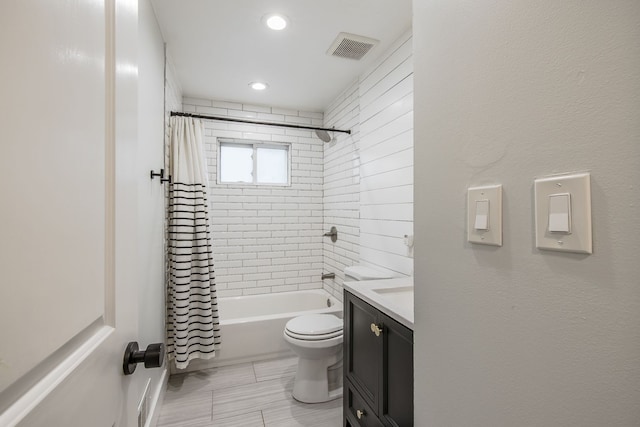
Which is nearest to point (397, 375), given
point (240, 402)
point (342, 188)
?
point (240, 402)

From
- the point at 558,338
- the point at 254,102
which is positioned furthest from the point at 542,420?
the point at 254,102

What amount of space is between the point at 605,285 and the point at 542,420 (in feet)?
0.89

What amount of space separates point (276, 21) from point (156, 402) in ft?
8.41

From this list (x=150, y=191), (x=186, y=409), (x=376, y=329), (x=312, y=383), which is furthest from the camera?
(x=312, y=383)

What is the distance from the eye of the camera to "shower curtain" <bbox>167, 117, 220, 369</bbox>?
2.21m

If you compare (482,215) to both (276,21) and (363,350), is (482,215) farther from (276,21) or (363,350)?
(276,21)

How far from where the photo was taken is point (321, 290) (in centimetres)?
337

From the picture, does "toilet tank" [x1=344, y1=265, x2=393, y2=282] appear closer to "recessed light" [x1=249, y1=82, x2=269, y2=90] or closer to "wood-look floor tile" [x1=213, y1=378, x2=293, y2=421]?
"wood-look floor tile" [x1=213, y1=378, x2=293, y2=421]

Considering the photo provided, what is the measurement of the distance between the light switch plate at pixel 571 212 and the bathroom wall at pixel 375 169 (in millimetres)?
1446

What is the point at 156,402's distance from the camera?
72.4 inches

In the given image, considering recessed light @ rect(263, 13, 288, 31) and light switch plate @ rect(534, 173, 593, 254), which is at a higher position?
recessed light @ rect(263, 13, 288, 31)

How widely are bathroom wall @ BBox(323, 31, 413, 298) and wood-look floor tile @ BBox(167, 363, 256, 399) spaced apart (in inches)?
45.8

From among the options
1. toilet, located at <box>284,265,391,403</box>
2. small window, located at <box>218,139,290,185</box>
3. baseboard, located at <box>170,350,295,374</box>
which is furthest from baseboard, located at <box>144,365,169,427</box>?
small window, located at <box>218,139,290,185</box>

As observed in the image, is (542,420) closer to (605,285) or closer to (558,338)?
(558,338)
